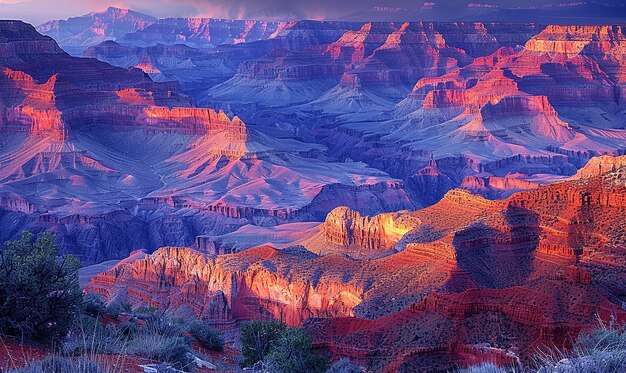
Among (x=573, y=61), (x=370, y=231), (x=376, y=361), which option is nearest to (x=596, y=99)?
(x=573, y=61)

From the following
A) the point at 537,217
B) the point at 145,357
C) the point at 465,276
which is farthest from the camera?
the point at 537,217

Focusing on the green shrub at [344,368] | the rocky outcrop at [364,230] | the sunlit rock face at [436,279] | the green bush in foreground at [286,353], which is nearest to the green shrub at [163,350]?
the green bush in foreground at [286,353]

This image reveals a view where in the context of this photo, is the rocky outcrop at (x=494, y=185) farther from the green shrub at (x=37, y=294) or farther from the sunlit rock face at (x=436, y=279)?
the green shrub at (x=37, y=294)

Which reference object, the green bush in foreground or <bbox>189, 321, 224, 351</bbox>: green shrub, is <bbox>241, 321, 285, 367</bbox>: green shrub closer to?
the green bush in foreground

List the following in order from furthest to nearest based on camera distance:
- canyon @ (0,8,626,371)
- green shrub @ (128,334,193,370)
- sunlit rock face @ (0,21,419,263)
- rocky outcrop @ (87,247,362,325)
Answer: sunlit rock face @ (0,21,419,263) → rocky outcrop @ (87,247,362,325) → canyon @ (0,8,626,371) → green shrub @ (128,334,193,370)

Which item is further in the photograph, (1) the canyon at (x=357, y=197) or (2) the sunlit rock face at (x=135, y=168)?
(2) the sunlit rock face at (x=135, y=168)

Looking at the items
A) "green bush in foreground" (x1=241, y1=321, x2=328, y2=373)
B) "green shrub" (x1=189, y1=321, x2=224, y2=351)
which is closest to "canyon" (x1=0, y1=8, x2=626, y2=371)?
"green bush in foreground" (x1=241, y1=321, x2=328, y2=373)

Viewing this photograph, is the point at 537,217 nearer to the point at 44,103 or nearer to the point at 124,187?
the point at 124,187

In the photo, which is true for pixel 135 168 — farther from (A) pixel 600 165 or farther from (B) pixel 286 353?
(B) pixel 286 353
